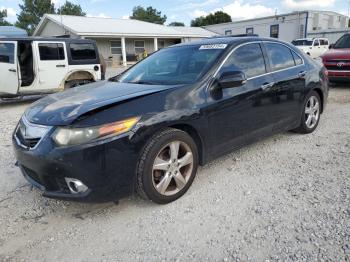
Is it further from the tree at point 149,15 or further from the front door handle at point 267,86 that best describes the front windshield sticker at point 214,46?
the tree at point 149,15

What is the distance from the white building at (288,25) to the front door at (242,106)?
107 ft

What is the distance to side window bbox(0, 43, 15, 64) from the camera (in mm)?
8438

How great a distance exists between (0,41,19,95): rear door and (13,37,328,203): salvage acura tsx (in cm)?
540

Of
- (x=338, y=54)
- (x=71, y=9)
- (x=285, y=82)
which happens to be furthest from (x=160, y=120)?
(x=71, y=9)

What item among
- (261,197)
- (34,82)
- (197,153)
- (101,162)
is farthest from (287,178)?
(34,82)

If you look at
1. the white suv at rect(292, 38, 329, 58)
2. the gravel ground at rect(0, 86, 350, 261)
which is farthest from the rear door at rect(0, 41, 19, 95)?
the white suv at rect(292, 38, 329, 58)

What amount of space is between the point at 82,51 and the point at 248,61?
7220 millimetres

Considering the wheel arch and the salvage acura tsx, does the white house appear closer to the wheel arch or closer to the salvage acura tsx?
the salvage acura tsx

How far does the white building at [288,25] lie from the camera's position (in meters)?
33.1

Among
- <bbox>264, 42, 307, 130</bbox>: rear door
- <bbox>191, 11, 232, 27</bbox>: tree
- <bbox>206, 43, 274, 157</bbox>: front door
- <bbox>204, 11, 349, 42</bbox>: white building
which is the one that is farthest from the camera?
<bbox>191, 11, 232, 27</bbox>: tree

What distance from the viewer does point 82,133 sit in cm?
268

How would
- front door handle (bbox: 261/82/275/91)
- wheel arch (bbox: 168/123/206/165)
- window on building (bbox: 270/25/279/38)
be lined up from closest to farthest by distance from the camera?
wheel arch (bbox: 168/123/206/165) < front door handle (bbox: 261/82/275/91) < window on building (bbox: 270/25/279/38)

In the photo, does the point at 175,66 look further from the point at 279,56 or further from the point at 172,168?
the point at 279,56

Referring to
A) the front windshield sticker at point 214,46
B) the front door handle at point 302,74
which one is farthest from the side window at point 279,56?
the front windshield sticker at point 214,46
